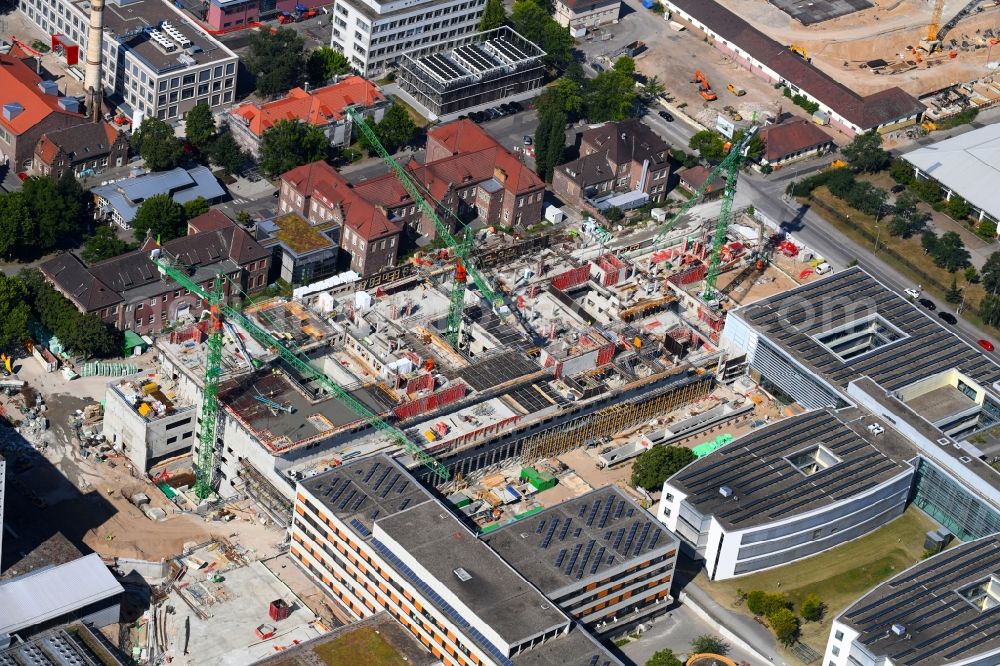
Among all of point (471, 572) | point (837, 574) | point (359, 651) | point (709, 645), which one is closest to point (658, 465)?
point (837, 574)

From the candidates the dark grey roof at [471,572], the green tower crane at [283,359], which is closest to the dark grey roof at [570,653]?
the dark grey roof at [471,572]

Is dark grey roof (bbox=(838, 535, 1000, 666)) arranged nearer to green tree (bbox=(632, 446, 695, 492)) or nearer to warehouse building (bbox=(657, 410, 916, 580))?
warehouse building (bbox=(657, 410, 916, 580))

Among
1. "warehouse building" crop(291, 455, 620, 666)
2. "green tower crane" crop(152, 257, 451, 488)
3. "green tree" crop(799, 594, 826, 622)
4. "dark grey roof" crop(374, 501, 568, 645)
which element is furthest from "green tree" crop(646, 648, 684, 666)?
"green tower crane" crop(152, 257, 451, 488)

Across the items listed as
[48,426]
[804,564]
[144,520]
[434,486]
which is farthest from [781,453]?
[48,426]

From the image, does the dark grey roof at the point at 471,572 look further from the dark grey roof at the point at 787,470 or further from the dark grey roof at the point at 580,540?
the dark grey roof at the point at 787,470

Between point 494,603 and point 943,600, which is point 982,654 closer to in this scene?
point 943,600

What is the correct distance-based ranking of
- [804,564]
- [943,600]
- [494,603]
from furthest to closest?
1. [804,564]
2. [943,600]
3. [494,603]
